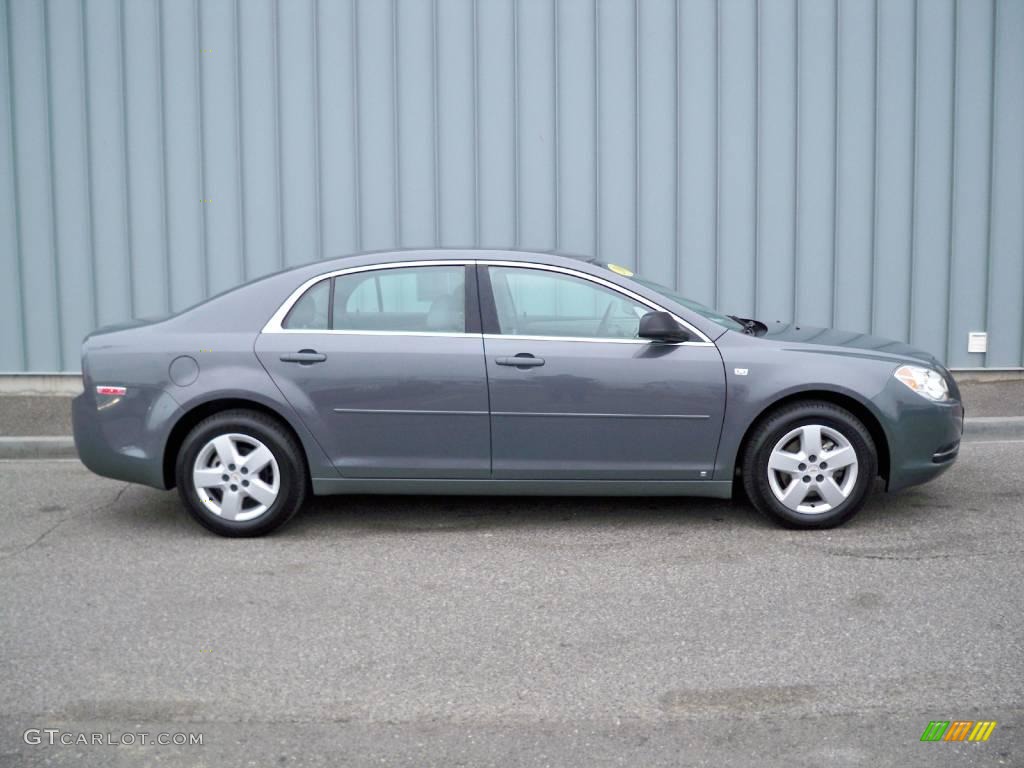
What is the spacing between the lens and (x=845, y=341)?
6297 mm

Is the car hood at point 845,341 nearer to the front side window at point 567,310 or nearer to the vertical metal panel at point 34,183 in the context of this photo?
the front side window at point 567,310

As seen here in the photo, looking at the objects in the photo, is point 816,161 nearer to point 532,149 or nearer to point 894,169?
point 894,169

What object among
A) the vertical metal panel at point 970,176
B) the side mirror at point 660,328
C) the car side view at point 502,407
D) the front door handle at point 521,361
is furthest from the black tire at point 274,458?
the vertical metal panel at point 970,176

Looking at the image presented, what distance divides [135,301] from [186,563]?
503 cm

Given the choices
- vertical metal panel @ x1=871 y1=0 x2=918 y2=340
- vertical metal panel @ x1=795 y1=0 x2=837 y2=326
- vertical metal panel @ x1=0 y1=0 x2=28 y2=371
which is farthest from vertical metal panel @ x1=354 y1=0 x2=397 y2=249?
vertical metal panel @ x1=871 y1=0 x2=918 y2=340

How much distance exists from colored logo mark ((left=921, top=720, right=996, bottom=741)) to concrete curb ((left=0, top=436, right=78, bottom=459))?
6439 mm

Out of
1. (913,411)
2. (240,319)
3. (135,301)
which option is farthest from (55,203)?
(913,411)

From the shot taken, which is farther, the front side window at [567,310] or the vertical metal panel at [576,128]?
the vertical metal panel at [576,128]

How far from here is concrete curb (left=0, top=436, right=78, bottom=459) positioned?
8.23m

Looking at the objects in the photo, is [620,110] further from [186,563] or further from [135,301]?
[186,563]

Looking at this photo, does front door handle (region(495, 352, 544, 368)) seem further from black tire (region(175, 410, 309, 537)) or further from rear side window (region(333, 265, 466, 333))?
black tire (region(175, 410, 309, 537))

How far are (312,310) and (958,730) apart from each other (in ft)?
12.5

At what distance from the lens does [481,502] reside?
22.4 feet

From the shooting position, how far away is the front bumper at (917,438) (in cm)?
593
